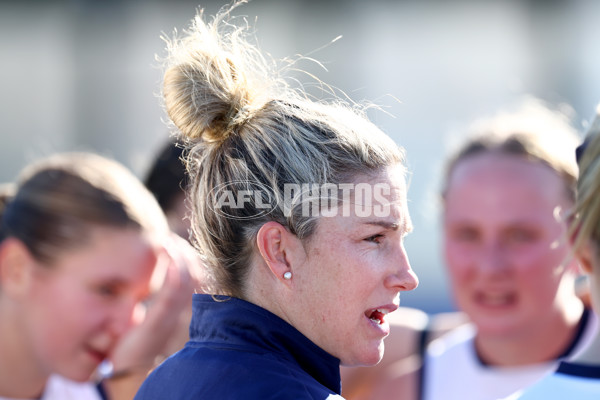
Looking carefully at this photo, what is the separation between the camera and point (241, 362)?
4.28 ft

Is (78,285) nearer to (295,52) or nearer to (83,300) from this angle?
(83,300)

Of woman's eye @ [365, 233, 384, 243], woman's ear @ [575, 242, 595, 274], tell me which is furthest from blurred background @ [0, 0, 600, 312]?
woman's eye @ [365, 233, 384, 243]

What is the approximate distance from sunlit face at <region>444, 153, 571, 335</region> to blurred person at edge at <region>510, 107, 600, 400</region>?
1018 millimetres

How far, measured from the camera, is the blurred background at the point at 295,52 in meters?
8.97

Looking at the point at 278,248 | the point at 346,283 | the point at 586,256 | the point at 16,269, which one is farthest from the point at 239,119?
the point at 16,269

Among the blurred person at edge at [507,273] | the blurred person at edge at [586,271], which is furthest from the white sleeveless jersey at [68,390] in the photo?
the blurred person at edge at [586,271]

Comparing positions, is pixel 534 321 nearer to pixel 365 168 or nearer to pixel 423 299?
pixel 365 168

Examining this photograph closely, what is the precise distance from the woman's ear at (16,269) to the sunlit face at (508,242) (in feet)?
5.74

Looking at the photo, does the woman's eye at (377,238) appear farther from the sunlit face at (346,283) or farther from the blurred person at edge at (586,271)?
the blurred person at edge at (586,271)

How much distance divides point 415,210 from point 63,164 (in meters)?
5.14

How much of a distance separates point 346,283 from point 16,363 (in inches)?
65.2

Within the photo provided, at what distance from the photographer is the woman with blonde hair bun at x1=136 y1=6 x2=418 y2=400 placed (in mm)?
1422

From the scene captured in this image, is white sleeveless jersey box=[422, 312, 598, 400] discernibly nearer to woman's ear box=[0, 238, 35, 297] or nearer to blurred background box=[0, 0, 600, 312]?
woman's ear box=[0, 238, 35, 297]

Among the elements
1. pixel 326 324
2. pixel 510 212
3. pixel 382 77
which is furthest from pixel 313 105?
pixel 382 77
